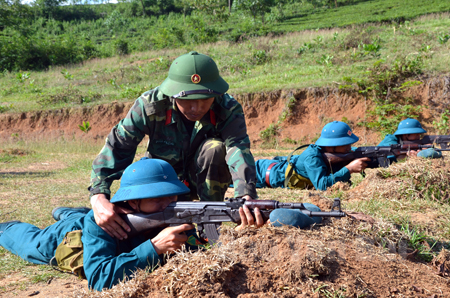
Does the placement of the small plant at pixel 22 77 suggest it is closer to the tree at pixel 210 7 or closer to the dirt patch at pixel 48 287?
the tree at pixel 210 7

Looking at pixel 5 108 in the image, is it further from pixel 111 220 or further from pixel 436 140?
pixel 111 220

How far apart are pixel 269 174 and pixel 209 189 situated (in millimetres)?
2729

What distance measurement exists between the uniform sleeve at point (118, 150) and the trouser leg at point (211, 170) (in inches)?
24.1

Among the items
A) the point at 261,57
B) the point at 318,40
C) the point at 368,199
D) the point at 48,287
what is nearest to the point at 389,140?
the point at 368,199

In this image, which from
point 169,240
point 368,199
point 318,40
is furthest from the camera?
point 318,40

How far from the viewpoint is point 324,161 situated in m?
6.02

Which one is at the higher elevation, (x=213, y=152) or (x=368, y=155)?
(x=213, y=152)

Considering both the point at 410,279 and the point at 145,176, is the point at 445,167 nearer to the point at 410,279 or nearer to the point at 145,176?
the point at 410,279

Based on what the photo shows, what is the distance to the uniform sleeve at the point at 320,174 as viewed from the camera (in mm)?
5754

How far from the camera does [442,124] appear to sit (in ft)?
39.7

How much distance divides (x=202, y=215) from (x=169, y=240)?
0.29 m

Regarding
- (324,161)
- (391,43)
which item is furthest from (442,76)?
(324,161)

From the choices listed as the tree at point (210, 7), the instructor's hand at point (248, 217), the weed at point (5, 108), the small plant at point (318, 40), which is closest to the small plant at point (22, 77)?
the weed at point (5, 108)

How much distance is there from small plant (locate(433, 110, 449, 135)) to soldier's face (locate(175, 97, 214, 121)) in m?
10.6
